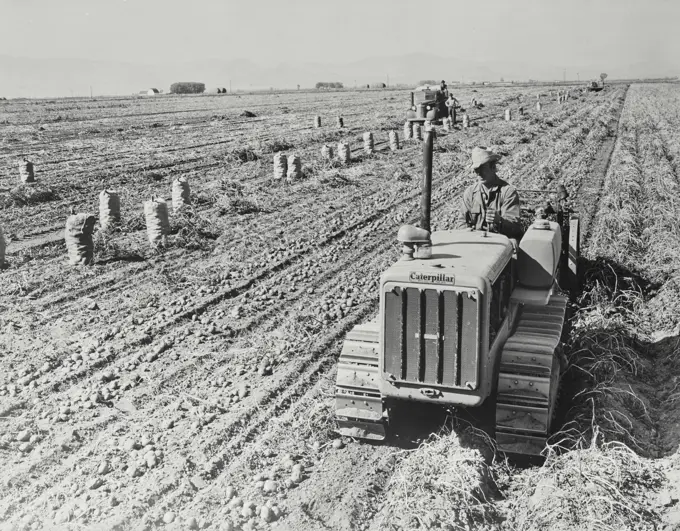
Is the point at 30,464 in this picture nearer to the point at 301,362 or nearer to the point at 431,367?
the point at 301,362

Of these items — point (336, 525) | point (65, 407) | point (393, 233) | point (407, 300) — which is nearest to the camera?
point (336, 525)

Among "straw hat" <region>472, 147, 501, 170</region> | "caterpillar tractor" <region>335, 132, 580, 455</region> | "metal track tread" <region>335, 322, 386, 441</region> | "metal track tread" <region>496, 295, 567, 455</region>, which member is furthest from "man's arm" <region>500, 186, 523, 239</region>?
"metal track tread" <region>335, 322, 386, 441</region>

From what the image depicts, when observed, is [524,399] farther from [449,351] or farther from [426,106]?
[426,106]

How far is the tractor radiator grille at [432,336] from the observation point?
18.3 ft

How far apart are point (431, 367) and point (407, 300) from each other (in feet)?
1.96

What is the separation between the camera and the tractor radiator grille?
5570mm

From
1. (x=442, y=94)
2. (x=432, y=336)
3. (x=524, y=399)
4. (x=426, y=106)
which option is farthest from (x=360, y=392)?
(x=442, y=94)

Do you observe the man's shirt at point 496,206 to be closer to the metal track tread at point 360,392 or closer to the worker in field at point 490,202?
the worker in field at point 490,202

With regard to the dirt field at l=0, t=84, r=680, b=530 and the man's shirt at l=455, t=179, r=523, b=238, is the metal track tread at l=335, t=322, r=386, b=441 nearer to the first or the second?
the dirt field at l=0, t=84, r=680, b=530

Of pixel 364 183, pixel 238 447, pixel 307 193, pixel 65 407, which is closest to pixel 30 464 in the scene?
pixel 65 407

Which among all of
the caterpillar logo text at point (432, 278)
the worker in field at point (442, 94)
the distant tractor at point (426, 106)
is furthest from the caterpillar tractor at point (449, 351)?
the worker in field at point (442, 94)

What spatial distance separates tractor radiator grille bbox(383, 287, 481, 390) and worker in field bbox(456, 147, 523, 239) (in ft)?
7.35

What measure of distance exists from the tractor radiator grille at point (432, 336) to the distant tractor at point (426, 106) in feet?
6.90

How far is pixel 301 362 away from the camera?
8.13m
